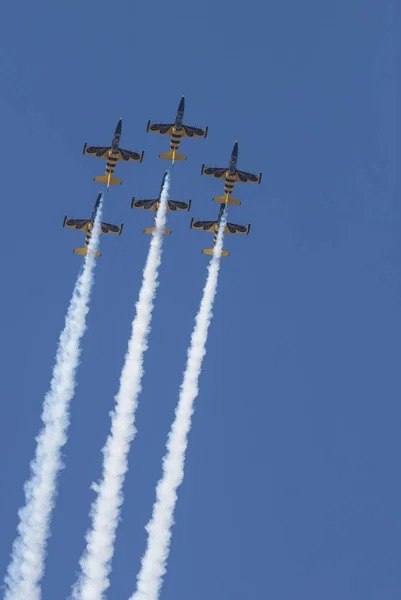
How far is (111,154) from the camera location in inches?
5994

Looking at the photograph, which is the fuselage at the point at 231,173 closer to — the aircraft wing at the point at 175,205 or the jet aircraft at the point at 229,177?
the jet aircraft at the point at 229,177

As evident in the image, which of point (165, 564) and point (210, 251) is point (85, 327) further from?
point (165, 564)

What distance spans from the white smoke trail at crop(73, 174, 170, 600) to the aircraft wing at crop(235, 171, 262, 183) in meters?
6.87

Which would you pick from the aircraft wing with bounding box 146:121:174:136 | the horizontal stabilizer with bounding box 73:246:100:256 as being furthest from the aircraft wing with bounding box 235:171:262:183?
the horizontal stabilizer with bounding box 73:246:100:256

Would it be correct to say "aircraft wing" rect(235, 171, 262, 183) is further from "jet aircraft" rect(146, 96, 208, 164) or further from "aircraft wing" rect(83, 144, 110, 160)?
"aircraft wing" rect(83, 144, 110, 160)

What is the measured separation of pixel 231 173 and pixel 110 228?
12.5 m

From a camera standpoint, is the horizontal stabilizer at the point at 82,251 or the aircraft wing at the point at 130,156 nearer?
the horizontal stabilizer at the point at 82,251

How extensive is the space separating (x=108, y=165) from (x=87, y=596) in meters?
40.9

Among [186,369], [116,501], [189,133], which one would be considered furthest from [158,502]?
[189,133]

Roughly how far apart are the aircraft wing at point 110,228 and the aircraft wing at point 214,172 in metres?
9.69

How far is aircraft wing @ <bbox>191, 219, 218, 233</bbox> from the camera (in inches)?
6073

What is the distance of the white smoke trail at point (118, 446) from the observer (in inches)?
5374

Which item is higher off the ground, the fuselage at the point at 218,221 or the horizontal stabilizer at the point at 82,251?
the fuselage at the point at 218,221

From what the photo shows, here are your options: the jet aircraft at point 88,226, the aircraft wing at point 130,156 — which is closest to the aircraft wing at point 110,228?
the jet aircraft at point 88,226
